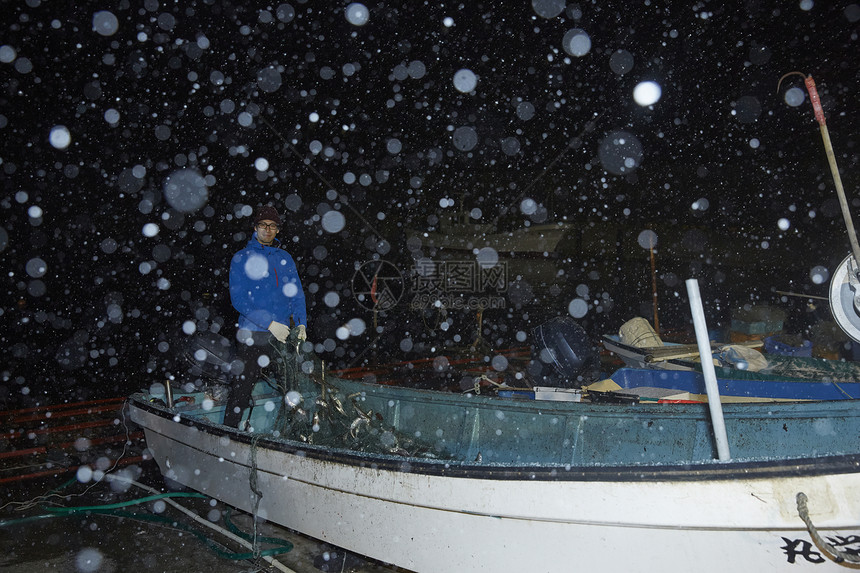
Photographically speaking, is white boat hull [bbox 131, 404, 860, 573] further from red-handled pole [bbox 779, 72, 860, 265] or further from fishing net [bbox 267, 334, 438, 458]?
red-handled pole [bbox 779, 72, 860, 265]

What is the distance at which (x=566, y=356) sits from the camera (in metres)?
5.10

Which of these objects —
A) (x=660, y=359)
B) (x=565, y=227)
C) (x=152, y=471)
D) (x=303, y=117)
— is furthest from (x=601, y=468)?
(x=565, y=227)

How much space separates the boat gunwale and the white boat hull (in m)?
0.02

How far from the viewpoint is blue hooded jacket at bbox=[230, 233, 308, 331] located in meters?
4.18

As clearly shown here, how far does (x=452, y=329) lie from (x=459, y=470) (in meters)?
13.0

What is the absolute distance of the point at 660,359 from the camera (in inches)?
224

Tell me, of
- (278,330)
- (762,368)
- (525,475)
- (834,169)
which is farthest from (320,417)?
(762,368)

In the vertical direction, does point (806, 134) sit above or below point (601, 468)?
above

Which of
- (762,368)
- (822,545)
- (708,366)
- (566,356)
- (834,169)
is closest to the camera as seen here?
(822,545)

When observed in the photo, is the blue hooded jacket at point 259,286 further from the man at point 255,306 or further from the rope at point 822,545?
the rope at point 822,545

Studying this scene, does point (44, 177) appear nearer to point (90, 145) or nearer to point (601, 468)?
point (90, 145)

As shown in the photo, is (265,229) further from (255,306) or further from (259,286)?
(255,306)

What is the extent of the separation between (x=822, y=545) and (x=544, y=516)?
1138 millimetres

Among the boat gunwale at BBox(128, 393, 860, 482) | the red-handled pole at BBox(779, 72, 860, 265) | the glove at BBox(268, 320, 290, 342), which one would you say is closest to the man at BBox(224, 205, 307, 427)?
the glove at BBox(268, 320, 290, 342)
